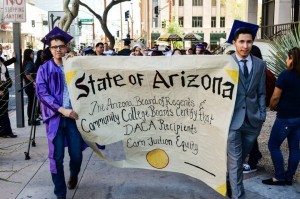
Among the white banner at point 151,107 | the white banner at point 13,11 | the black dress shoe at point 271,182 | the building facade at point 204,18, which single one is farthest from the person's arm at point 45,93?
the building facade at point 204,18

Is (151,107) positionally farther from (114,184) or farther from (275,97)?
(275,97)

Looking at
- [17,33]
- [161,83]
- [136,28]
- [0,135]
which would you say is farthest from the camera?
[136,28]

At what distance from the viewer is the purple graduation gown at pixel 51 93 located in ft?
14.9

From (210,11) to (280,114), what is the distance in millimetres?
65471

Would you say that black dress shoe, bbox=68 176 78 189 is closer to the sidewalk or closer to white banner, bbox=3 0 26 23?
the sidewalk

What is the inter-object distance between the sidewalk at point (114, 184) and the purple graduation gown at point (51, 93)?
79cm

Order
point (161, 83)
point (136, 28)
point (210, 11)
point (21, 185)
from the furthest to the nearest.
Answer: point (136, 28) < point (210, 11) < point (21, 185) < point (161, 83)

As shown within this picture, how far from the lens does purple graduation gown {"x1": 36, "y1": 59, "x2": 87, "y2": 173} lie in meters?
4.54

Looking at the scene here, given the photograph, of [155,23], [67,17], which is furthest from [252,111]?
[155,23]

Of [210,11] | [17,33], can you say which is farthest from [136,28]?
[17,33]

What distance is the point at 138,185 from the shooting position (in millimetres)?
5324

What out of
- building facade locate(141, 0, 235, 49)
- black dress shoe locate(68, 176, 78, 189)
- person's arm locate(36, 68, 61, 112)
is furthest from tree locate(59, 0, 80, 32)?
building facade locate(141, 0, 235, 49)

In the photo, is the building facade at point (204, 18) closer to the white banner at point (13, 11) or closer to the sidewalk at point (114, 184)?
the white banner at point (13, 11)

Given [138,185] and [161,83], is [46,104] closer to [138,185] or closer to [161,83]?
[161,83]
